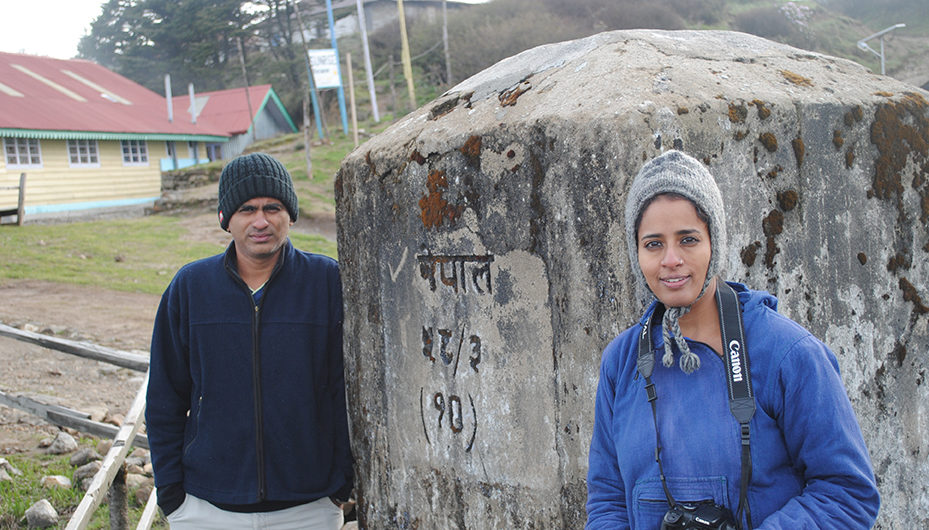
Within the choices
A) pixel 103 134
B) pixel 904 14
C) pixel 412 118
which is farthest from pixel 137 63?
pixel 412 118

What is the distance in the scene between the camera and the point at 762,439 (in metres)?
1.40

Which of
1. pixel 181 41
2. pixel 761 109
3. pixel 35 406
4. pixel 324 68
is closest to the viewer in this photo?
pixel 761 109

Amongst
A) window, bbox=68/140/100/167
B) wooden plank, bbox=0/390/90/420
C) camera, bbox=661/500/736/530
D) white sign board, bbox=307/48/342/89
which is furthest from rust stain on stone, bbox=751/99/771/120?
window, bbox=68/140/100/167

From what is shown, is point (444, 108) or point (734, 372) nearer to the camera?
point (734, 372)

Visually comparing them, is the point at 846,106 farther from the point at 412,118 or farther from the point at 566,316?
the point at 412,118

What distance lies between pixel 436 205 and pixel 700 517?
150 cm

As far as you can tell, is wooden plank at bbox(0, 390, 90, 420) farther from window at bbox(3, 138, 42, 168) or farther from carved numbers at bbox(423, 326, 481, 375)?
window at bbox(3, 138, 42, 168)

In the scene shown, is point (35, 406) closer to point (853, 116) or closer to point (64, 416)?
point (64, 416)

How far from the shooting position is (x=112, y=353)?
5.13m

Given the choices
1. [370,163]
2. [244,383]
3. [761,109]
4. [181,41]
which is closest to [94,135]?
[181,41]

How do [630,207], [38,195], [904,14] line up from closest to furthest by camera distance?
[630,207] < [38,195] < [904,14]

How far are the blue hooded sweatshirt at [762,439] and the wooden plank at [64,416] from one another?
→ 4.03 m

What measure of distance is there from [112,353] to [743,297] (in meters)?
4.62

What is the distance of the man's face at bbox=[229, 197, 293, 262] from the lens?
2.62 m
